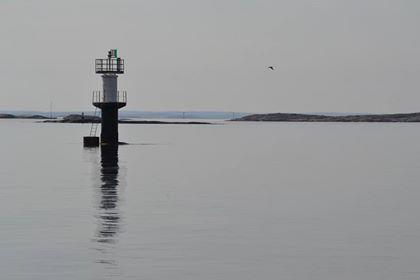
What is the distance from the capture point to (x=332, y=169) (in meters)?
72.0

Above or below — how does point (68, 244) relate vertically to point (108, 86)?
below

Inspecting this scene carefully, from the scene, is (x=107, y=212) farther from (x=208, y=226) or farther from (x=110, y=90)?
(x=110, y=90)

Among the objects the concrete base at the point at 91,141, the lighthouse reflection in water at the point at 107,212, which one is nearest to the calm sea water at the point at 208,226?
the lighthouse reflection in water at the point at 107,212

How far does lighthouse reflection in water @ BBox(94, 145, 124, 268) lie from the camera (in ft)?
90.6

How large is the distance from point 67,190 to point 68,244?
20691 millimetres

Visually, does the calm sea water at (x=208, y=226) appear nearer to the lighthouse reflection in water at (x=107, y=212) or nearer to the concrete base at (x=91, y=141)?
the lighthouse reflection in water at (x=107, y=212)

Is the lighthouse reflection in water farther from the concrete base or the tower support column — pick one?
the concrete base

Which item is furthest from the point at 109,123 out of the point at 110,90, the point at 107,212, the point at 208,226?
the point at 208,226

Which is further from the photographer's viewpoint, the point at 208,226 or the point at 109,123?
the point at 109,123

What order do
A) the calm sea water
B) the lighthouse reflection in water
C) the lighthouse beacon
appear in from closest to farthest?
the calm sea water, the lighthouse reflection in water, the lighthouse beacon

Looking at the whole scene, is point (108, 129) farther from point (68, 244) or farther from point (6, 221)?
point (68, 244)

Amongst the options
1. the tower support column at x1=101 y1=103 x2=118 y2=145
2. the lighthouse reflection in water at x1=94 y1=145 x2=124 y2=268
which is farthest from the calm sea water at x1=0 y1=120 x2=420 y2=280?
the tower support column at x1=101 y1=103 x2=118 y2=145

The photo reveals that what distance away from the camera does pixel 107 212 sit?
3806cm

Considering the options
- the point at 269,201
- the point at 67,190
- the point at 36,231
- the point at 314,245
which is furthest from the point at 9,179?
the point at 314,245
